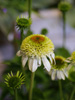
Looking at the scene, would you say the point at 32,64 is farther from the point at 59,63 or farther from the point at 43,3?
the point at 43,3

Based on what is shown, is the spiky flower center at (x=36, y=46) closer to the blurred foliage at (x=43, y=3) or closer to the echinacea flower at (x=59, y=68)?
the echinacea flower at (x=59, y=68)

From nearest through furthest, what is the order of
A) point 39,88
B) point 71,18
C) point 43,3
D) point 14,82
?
point 14,82, point 39,88, point 71,18, point 43,3

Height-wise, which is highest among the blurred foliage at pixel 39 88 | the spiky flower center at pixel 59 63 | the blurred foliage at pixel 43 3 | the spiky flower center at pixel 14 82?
the blurred foliage at pixel 43 3

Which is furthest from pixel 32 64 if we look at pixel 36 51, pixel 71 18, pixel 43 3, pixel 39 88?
pixel 43 3

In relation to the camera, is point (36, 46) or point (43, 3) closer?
point (36, 46)

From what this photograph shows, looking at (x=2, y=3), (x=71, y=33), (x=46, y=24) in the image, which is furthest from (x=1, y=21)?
(x=71, y=33)

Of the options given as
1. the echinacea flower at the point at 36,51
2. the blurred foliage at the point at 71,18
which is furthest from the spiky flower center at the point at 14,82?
the blurred foliage at the point at 71,18

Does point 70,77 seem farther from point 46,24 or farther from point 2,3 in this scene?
point 46,24

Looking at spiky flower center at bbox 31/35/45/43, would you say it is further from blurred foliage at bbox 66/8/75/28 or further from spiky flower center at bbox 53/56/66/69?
blurred foliage at bbox 66/8/75/28
